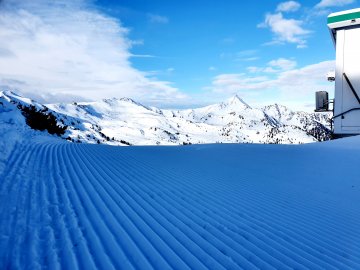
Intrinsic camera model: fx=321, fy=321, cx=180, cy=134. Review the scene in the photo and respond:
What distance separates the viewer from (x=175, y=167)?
→ 1052 centimetres

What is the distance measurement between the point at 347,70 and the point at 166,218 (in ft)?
68.9

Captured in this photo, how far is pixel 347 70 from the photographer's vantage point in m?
21.6

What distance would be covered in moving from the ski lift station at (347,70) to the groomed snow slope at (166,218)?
13.6 meters

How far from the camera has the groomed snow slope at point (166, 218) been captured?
3533 millimetres

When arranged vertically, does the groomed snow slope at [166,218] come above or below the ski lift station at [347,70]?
below

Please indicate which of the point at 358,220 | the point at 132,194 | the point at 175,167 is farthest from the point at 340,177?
the point at 132,194

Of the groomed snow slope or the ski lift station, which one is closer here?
the groomed snow slope

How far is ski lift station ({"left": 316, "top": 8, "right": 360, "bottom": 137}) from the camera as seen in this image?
69.5 feet

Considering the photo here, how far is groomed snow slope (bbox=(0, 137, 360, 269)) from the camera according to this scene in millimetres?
3533

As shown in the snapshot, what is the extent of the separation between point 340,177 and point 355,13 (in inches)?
589

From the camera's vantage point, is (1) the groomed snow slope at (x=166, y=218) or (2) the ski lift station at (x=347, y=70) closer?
(1) the groomed snow slope at (x=166, y=218)

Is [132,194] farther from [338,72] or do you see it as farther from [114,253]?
[338,72]

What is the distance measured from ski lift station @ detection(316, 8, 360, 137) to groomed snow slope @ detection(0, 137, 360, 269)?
1363cm

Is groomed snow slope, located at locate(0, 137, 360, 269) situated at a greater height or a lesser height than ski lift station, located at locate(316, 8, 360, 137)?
lesser
